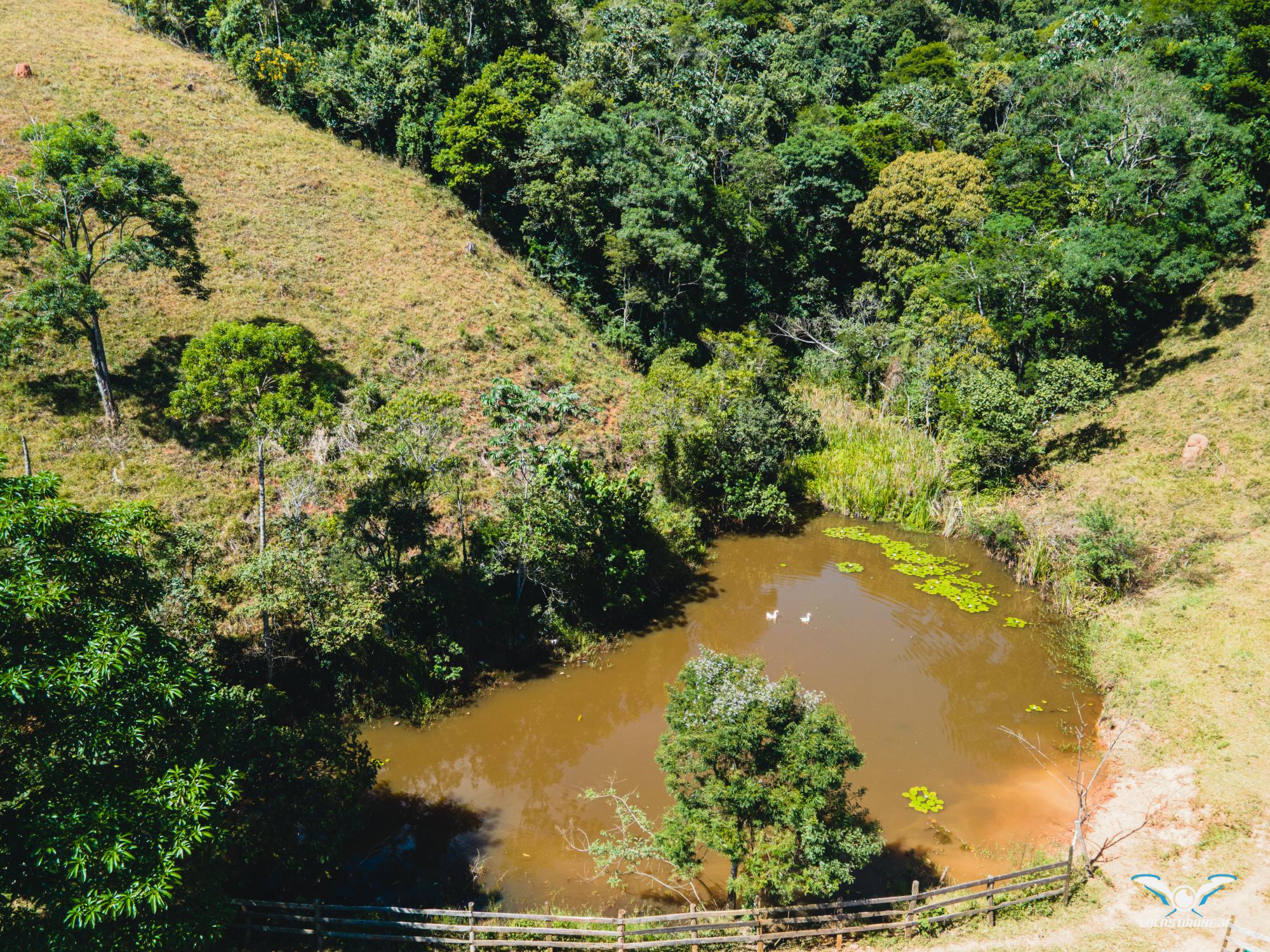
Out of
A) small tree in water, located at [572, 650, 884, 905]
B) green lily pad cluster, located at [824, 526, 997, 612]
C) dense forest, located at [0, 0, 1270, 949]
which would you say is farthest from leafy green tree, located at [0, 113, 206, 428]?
green lily pad cluster, located at [824, 526, 997, 612]

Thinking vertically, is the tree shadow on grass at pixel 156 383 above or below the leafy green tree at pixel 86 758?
below

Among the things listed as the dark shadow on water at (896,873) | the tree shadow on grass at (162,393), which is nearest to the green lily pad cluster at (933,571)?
the dark shadow on water at (896,873)

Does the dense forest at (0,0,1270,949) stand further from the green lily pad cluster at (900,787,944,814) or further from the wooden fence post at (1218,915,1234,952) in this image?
the wooden fence post at (1218,915,1234,952)

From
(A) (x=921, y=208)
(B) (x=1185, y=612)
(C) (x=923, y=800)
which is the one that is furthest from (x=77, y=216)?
(A) (x=921, y=208)

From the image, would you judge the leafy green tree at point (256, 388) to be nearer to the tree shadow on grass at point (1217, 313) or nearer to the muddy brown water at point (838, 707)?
the muddy brown water at point (838, 707)

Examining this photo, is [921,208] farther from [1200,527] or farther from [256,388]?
[256,388]
